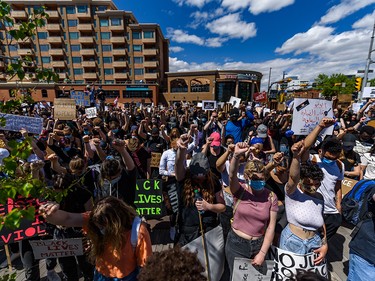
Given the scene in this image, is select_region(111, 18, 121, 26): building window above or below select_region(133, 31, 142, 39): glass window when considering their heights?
above

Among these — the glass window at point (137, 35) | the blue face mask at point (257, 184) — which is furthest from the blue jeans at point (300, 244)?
the glass window at point (137, 35)

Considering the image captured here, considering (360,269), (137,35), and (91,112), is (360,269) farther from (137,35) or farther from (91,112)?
(137,35)

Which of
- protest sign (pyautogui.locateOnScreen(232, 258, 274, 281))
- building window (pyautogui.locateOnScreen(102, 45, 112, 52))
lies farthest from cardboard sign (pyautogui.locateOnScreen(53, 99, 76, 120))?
building window (pyautogui.locateOnScreen(102, 45, 112, 52))

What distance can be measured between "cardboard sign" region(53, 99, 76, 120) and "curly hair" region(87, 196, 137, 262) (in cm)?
555

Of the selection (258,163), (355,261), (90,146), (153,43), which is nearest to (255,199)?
(258,163)

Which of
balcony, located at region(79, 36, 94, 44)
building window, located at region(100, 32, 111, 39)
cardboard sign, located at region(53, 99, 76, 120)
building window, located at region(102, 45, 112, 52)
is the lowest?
cardboard sign, located at region(53, 99, 76, 120)

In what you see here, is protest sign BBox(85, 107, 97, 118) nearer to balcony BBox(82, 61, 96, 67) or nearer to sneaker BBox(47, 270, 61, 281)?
sneaker BBox(47, 270, 61, 281)

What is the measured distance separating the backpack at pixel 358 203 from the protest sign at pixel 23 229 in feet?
12.3

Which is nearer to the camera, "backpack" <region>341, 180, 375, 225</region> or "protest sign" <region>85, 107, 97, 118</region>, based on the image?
"backpack" <region>341, 180, 375, 225</region>

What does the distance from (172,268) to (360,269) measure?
2.15 m

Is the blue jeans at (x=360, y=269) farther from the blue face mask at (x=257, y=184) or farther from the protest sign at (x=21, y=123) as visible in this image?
the protest sign at (x=21, y=123)

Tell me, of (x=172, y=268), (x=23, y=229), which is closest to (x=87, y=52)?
(x=23, y=229)

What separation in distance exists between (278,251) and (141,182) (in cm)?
227

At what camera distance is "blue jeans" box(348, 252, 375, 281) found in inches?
80.2
